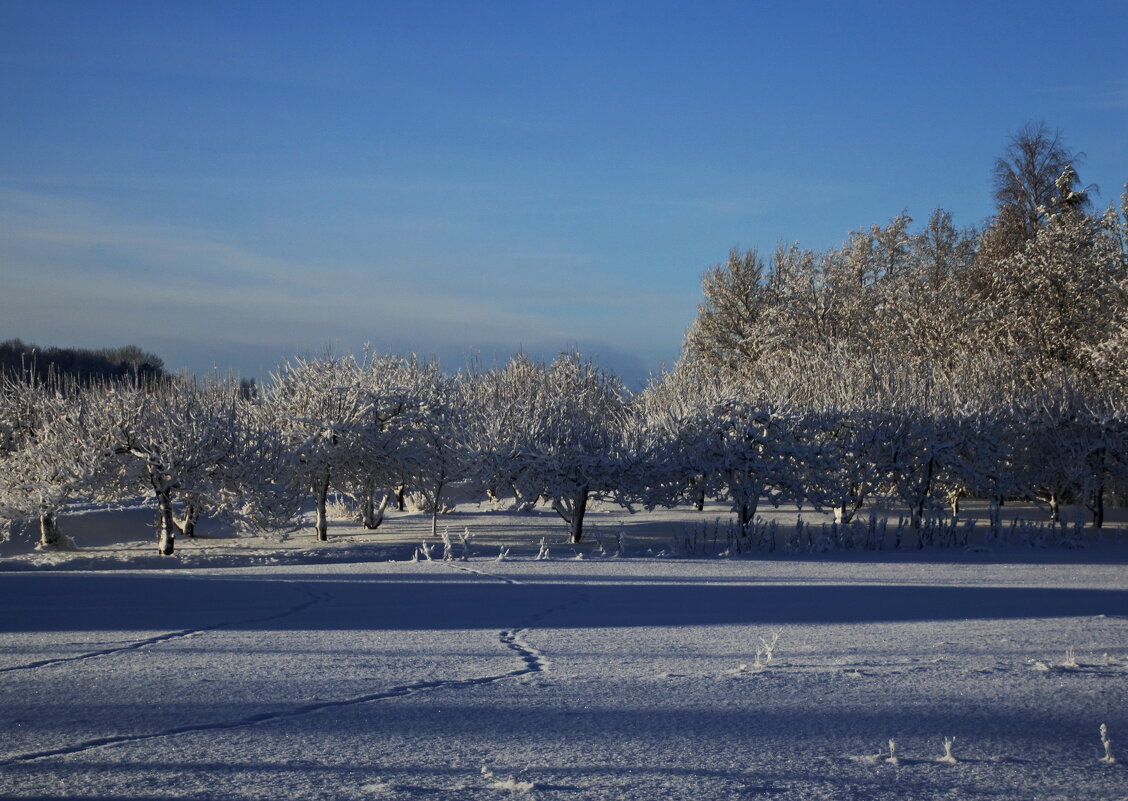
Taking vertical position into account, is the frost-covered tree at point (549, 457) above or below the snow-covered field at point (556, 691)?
above

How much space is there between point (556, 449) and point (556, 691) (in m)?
16.0

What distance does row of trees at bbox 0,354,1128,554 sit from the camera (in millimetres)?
21828

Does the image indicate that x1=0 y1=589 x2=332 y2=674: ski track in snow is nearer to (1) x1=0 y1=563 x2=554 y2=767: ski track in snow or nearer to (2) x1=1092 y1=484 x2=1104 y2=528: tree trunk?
(1) x1=0 y1=563 x2=554 y2=767: ski track in snow

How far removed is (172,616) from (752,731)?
21.6 ft

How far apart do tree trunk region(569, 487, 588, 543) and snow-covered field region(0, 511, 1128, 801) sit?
32.8ft

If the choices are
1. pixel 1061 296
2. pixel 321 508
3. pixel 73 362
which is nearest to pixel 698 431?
pixel 321 508

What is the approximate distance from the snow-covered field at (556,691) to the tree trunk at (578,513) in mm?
9986

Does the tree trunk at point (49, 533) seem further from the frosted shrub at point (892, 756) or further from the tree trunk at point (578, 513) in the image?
the frosted shrub at point (892, 756)

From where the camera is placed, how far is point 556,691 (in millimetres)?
5992

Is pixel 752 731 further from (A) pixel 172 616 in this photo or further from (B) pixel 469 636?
(A) pixel 172 616

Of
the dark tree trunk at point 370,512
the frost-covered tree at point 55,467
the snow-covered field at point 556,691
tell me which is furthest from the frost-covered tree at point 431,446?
the snow-covered field at point 556,691

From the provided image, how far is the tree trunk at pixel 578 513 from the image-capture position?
22.3 meters

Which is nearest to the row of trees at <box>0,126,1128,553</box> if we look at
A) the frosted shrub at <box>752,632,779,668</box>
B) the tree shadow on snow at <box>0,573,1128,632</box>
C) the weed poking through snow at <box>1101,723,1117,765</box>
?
the tree shadow on snow at <box>0,573,1128,632</box>

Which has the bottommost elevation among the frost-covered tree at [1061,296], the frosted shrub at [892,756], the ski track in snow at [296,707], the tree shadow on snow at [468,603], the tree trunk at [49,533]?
the tree trunk at [49,533]
